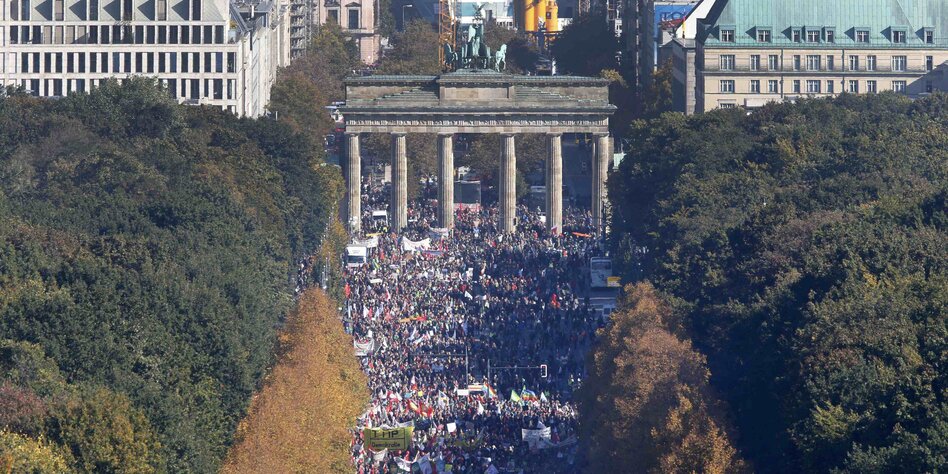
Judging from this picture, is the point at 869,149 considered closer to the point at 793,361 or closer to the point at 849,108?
the point at 849,108

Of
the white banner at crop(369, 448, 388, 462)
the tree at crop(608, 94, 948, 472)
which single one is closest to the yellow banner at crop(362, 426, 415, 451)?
the white banner at crop(369, 448, 388, 462)

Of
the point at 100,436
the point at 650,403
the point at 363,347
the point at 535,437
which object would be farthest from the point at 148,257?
the point at 100,436

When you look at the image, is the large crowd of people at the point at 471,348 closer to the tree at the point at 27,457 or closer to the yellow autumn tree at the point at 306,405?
the yellow autumn tree at the point at 306,405

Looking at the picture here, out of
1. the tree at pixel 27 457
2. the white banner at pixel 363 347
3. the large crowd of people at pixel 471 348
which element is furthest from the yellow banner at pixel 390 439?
the tree at pixel 27 457

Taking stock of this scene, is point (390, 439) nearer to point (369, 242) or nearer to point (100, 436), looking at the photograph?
point (100, 436)

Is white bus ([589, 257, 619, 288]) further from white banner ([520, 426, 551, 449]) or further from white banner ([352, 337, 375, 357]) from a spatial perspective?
white banner ([520, 426, 551, 449])
